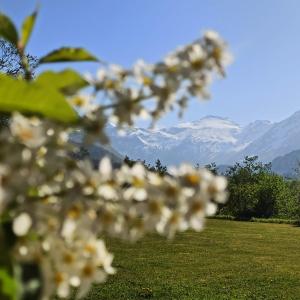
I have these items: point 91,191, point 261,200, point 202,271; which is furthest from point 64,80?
point 261,200

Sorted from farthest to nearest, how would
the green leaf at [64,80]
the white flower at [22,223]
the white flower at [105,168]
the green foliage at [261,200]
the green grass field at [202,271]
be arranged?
the green foliage at [261,200], the green grass field at [202,271], the green leaf at [64,80], the white flower at [105,168], the white flower at [22,223]

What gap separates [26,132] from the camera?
3.06 ft

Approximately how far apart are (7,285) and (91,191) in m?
0.21

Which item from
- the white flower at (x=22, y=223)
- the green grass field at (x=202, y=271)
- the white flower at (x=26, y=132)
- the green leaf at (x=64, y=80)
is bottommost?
the green grass field at (x=202, y=271)

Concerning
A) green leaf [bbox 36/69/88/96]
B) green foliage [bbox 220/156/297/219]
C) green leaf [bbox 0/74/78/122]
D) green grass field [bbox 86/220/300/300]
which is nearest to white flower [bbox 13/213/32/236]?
green leaf [bbox 0/74/78/122]

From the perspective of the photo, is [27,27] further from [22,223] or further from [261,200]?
[261,200]

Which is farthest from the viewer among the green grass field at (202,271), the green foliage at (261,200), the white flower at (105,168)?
the green foliage at (261,200)

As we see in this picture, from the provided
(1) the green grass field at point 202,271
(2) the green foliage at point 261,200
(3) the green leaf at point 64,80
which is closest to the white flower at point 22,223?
(3) the green leaf at point 64,80

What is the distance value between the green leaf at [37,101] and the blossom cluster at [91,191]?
0.02 m

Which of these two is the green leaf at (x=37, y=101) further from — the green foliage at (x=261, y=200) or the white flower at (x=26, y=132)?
the green foliage at (x=261, y=200)

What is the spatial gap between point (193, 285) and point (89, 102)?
14.3 meters

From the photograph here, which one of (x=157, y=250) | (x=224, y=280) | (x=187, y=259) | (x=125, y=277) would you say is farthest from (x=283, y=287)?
(x=157, y=250)

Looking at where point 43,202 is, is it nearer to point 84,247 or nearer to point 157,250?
point 84,247

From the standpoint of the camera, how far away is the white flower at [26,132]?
0.90 metres
